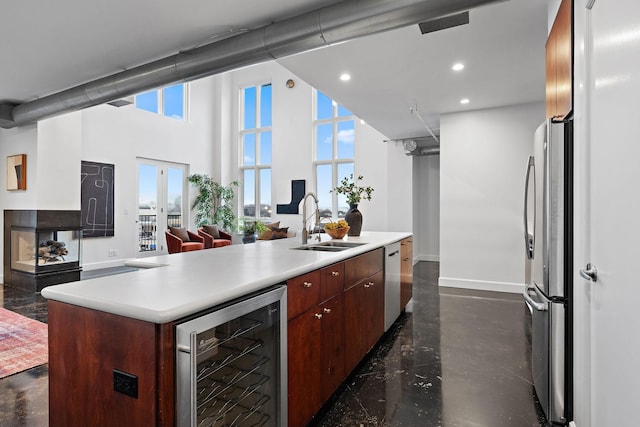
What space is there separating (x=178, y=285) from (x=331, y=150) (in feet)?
26.2

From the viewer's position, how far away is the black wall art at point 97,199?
679 centimetres

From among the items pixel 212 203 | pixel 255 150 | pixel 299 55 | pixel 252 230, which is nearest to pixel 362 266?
pixel 299 55

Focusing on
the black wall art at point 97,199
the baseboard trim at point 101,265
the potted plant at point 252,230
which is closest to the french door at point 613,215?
the baseboard trim at point 101,265

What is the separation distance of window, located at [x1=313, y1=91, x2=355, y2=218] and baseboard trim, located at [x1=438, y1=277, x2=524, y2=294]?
12.7 feet

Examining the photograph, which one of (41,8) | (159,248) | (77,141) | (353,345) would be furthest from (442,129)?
(159,248)

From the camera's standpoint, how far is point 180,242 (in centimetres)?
713

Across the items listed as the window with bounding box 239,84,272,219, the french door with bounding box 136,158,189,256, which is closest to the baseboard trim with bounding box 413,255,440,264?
the window with bounding box 239,84,272,219

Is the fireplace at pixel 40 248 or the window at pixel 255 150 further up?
the window at pixel 255 150

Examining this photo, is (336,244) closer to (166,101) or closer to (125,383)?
(125,383)

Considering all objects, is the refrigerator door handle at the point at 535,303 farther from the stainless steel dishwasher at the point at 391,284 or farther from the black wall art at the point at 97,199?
the black wall art at the point at 97,199

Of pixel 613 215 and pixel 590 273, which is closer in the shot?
pixel 613 215

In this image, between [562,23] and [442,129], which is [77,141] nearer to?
[442,129]

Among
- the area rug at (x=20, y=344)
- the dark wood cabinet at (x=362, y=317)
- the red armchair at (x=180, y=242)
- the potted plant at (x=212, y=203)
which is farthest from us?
the potted plant at (x=212, y=203)

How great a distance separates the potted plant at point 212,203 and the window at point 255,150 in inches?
19.9
